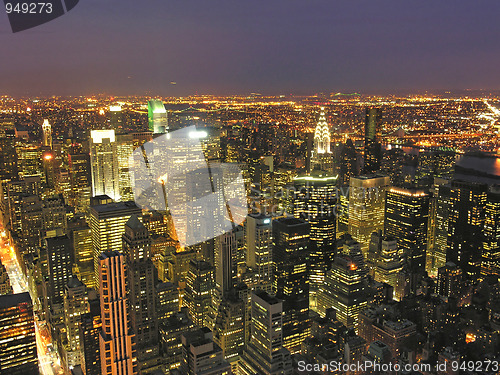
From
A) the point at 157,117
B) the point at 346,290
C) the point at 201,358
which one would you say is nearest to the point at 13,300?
the point at 201,358

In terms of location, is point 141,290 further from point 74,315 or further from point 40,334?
point 40,334

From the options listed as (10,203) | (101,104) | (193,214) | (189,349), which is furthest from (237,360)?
(10,203)

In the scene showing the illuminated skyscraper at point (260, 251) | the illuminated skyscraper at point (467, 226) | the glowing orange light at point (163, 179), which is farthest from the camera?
the glowing orange light at point (163, 179)

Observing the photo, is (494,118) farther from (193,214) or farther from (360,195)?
(193,214)

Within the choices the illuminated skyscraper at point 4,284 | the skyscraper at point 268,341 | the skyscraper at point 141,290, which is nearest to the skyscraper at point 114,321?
the skyscraper at point 141,290

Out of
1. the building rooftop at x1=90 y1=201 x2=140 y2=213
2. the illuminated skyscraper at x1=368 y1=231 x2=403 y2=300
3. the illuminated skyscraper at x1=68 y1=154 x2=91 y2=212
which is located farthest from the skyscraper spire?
the illuminated skyscraper at x1=68 y1=154 x2=91 y2=212

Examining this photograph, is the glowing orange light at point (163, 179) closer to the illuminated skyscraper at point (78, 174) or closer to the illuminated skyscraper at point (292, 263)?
the illuminated skyscraper at point (78, 174)
